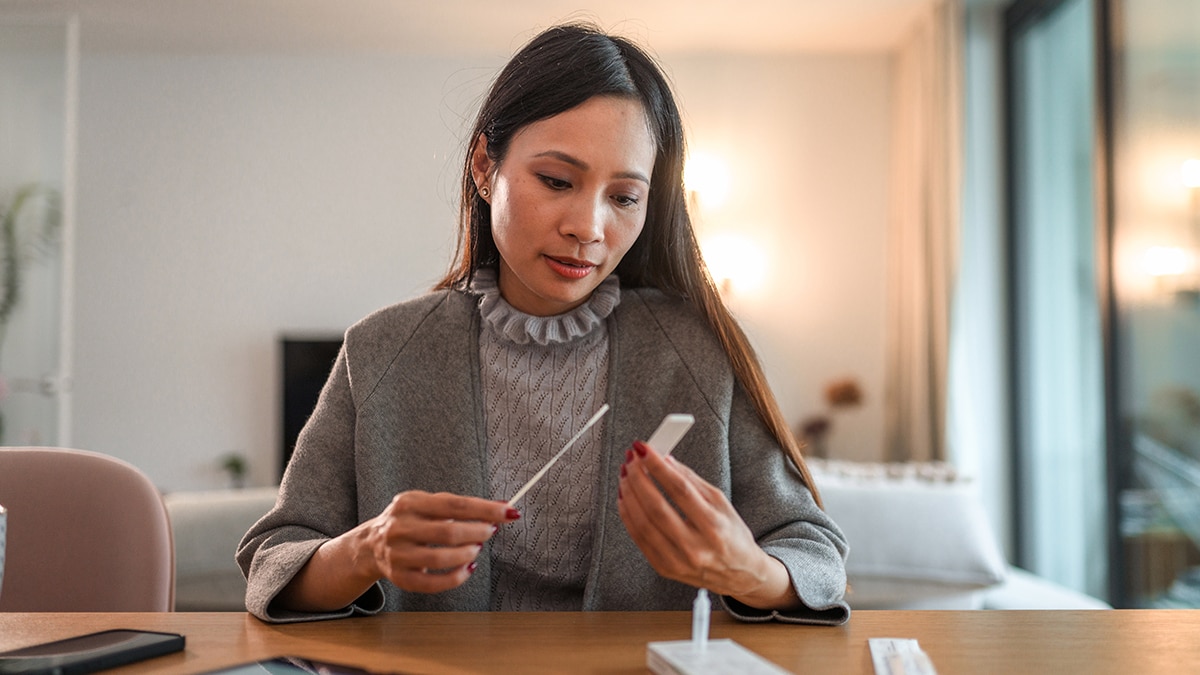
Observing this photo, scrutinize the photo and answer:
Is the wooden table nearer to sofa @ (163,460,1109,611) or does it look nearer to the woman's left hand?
the woman's left hand

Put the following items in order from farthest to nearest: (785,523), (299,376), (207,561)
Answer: (299,376)
(207,561)
(785,523)

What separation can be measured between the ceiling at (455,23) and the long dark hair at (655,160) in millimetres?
3447

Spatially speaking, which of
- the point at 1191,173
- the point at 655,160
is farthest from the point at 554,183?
the point at 1191,173

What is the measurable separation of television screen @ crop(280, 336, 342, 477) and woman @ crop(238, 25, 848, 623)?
411cm

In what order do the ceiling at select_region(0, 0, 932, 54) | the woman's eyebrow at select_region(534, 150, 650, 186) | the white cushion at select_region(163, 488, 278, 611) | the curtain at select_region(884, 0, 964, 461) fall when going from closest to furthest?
1. the woman's eyebrow at select_region(534, 150, 650, 186)
2. the white cushion at select_region(163, 488, 278, 611)
3. the curtain at select_region(884, 0, 964, 461)
4. the ceiling at select_region(0, 0, 932, 54)

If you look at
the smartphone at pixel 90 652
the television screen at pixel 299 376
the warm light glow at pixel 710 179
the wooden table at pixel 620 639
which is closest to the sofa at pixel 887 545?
the wooden table at pixel 620 639

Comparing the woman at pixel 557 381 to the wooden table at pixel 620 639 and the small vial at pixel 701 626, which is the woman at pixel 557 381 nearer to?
the wooden table at pixel 620 639

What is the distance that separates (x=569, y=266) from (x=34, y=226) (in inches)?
159

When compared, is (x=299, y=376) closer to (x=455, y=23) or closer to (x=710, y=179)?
(x=455, y=23)

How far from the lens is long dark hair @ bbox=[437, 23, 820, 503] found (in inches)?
42.3

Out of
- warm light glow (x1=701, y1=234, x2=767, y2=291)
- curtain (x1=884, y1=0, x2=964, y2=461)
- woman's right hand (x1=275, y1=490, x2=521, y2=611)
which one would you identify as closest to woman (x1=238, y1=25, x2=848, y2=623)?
woman's right hand (x1=275, y1=490, x2=521, y2=611)

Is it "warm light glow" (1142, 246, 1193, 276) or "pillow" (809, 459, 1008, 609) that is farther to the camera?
"warm light glow" (1142, 246, 1193, 276)

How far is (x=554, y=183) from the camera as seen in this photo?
1049mm

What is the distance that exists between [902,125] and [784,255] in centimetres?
84
